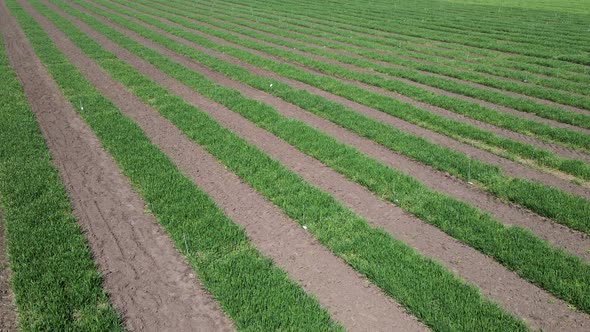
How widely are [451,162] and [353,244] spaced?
3.96 metres

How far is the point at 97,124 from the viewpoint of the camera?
11930 millimetres

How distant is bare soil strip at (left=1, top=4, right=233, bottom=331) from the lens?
5.61 meters

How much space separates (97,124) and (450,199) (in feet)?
30.1

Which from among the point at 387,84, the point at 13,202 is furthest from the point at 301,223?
the point at 387,84

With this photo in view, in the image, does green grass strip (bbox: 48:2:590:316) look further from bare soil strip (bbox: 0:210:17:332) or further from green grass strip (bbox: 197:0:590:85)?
green grass strip (bbox: 197:0:590:85)

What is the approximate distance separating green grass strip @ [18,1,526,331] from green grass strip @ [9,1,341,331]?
0.05 m

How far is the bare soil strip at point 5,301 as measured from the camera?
5.40 m

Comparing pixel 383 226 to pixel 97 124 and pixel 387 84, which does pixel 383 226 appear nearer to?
pixel 97 124

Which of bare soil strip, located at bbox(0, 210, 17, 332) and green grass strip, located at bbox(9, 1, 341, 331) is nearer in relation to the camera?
bare soil strip, located at bbox(0, 210, 17, 332)

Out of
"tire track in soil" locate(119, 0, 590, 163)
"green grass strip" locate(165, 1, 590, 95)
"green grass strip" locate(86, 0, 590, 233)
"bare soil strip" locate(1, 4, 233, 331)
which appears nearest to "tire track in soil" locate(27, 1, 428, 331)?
"bare soil strip" locate(1, 4, 233, 331)

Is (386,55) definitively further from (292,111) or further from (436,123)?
(436,123)

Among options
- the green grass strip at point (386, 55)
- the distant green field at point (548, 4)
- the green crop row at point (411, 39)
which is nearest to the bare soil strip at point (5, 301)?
the green grass strip at point (386, 55)

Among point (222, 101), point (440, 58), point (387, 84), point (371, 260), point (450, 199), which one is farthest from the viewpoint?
point (440, 58)

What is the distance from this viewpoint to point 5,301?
227 inches
